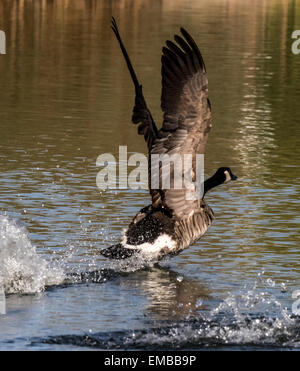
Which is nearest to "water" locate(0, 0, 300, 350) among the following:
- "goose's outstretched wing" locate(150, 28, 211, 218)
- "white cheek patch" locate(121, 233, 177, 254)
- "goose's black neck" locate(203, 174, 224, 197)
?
"white cheek patch" locate(121, 233, 177, 254)

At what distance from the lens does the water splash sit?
35.1ft

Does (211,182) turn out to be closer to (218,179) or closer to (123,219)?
(218,179)

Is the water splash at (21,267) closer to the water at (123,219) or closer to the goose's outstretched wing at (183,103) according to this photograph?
the water at (123,219)

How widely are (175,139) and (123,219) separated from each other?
11.1ft

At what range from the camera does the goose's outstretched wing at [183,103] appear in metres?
10.4

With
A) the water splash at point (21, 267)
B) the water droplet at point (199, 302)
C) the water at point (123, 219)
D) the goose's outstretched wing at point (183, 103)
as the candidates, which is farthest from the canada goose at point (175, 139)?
the water droplet at point (199, 302)

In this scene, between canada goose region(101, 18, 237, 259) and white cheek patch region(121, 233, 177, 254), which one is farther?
white cheek patch region(121, 233, 177, 254)

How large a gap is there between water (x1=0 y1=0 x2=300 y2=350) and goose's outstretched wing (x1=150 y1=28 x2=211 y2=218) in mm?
1430

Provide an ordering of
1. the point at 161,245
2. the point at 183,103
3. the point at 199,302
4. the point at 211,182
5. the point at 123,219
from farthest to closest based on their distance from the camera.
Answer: the point at 123,219 → the point at 211,182 → the point at 161,245 → the point at 199,302 → the point at 183,103

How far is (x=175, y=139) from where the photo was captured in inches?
416

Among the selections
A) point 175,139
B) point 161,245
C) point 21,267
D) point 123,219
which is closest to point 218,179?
point 161,245

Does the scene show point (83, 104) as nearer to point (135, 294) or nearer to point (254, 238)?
point (254, 238)

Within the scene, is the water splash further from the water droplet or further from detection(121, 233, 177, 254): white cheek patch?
the water droplet

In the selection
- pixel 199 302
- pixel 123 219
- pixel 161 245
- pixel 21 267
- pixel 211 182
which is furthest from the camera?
pixel 123 219
